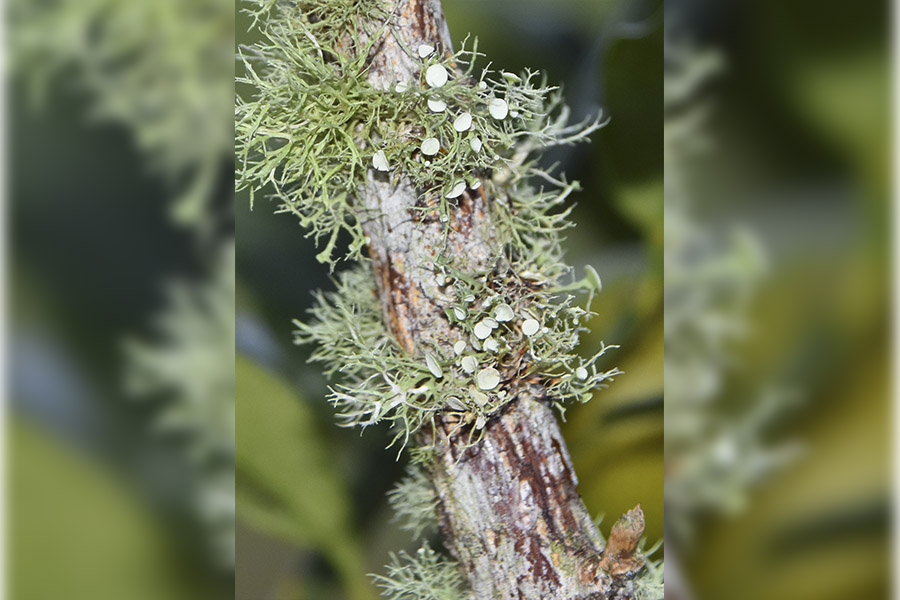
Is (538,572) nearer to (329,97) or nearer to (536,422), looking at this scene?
(536,422)
